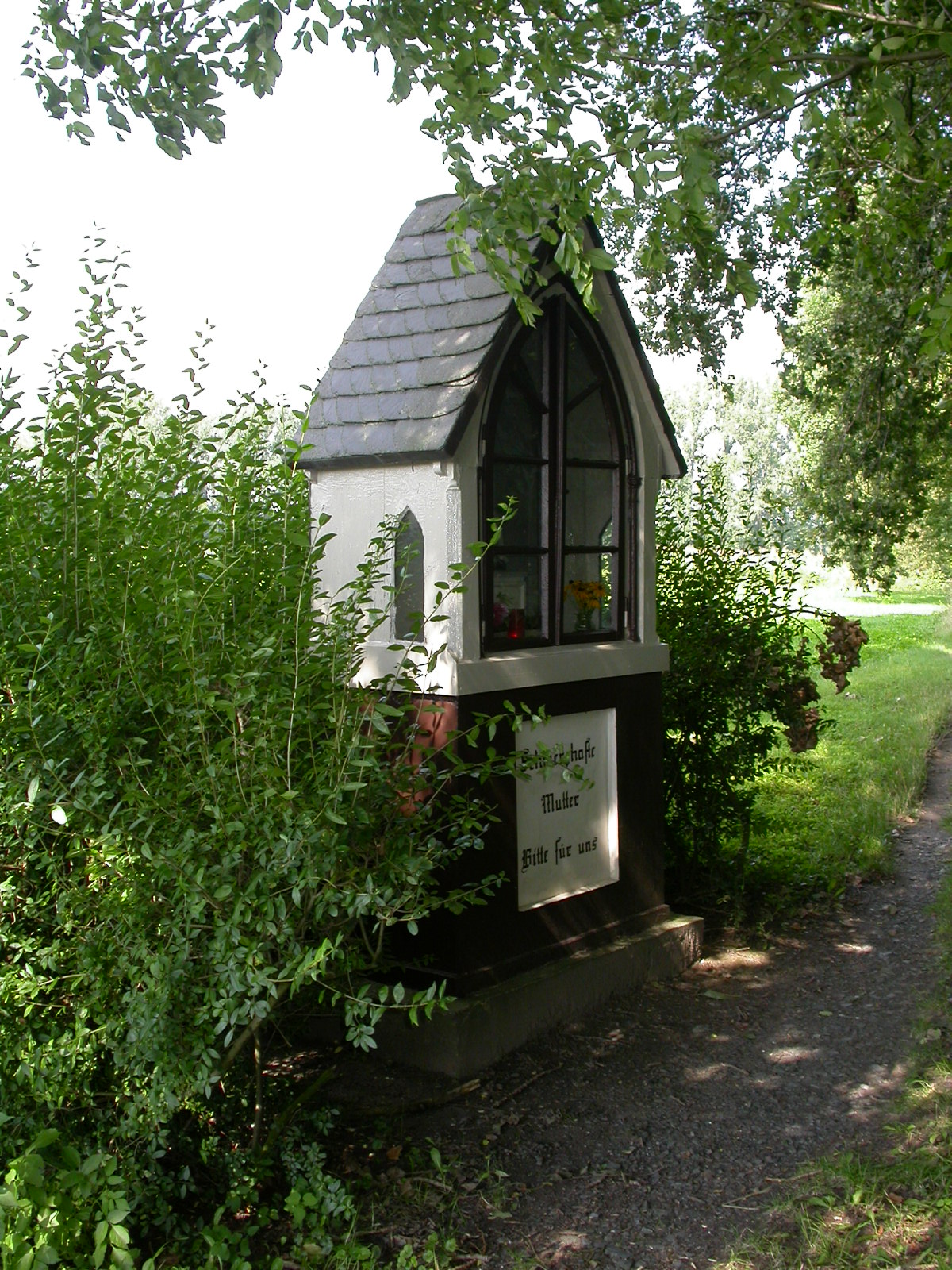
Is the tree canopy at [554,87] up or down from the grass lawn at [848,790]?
up

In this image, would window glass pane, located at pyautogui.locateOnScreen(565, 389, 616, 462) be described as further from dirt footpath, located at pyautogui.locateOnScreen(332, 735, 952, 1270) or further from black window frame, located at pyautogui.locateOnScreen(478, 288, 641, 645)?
dirt footpath, located at pyautogui.locateOnScreen(332, 735, 952, 1270)

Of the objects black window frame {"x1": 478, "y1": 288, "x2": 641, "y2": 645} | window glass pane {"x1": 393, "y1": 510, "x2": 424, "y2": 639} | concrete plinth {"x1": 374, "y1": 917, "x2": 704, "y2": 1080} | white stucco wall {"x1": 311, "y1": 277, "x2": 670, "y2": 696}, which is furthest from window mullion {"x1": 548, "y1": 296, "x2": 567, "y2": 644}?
concrete plinth {"x1": 374, "y1": 917, "x2": 704, "y2": 1080}

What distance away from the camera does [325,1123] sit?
4465mm

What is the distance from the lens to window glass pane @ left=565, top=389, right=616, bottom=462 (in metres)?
6.50

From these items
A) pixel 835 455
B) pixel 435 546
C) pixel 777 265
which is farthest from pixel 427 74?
pixel 835 455

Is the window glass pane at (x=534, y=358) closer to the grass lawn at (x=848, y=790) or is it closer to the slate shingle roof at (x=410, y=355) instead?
the slate shingle roof at (x=410, y=355)

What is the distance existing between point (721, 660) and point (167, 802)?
189 inches

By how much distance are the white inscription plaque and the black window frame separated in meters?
0.49

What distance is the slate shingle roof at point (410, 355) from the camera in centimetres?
571

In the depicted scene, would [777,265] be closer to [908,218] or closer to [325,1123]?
[908,218]

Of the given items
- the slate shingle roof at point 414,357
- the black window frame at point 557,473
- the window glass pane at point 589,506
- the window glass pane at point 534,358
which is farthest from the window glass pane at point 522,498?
the slate shingle roof at point 414,357

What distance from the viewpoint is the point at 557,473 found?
625cm

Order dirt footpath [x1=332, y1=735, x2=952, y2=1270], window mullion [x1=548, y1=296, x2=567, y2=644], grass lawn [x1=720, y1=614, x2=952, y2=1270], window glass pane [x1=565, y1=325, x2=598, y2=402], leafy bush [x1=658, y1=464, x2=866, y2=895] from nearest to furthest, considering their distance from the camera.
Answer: grass lawn [x1=720, y1=614, x2=952, y2=1270] < dirt footpath [x1=332, y1=735, x2=952, y2=1270] < window mullion [x1=548, y1=296, x2=567, y2=644] < window glass pane [x1=565, y1=325, x2=598, y2=402] < leafy bush [x1=658, y1=464, x2=866, y2=895]

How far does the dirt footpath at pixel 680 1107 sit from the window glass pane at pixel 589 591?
2.09 m
